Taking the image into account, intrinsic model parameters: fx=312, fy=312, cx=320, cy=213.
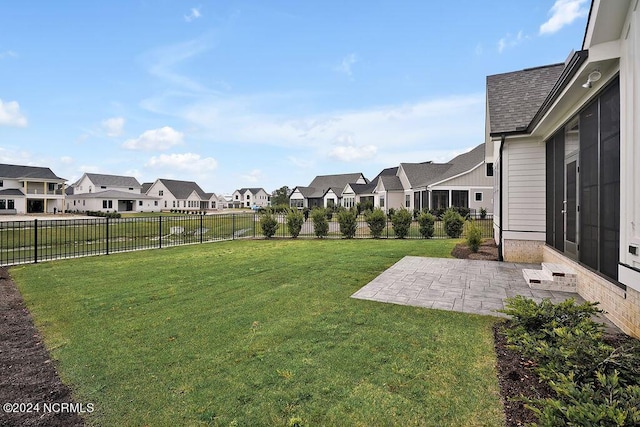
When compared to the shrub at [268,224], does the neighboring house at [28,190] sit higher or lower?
higher

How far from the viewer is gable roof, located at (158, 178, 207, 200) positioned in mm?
58250

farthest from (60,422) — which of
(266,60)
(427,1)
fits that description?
(266,60)

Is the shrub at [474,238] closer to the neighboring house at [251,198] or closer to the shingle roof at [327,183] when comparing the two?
the shingle roof at [327,183]

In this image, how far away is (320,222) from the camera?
15188 millimetres

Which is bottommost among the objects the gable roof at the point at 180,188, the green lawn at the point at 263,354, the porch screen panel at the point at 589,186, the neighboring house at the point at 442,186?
the green lawn at the point at 263,354

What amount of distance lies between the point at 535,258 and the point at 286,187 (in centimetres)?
5803

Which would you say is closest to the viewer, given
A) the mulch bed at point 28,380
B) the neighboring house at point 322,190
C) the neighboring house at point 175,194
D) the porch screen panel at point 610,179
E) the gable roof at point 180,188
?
the mulch bed at point 28,380

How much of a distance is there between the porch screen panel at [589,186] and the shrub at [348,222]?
10.3 meters

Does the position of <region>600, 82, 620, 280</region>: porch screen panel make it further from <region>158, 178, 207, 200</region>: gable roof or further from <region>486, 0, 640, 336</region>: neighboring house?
Result: <region>158, 178, 207, 200</region>: gable roof

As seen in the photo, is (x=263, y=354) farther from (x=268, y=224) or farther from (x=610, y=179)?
(x=268, y=224)

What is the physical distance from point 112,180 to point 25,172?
1337 cm

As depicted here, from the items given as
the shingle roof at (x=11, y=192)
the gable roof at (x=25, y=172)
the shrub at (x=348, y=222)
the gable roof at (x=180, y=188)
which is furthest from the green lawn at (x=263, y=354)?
the gable roof at (x=180, y=188)

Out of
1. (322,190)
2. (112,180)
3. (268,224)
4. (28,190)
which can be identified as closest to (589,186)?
Answer: (268,224)

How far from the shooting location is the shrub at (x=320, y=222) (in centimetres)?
1505
